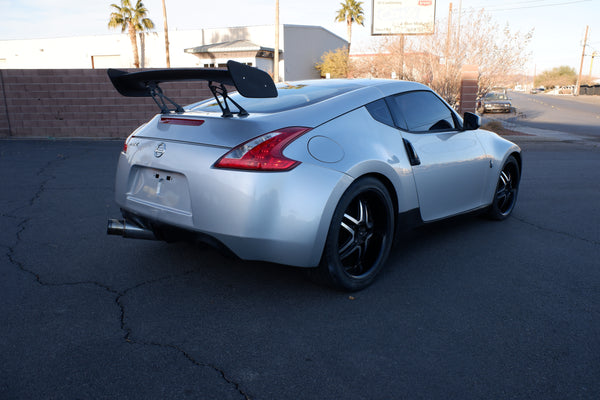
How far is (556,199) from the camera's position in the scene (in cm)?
659

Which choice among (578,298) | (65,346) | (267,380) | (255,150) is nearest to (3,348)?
(65,346)

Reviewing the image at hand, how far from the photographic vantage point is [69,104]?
1396cm

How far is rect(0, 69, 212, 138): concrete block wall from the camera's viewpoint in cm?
1376

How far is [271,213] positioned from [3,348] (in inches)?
63.2

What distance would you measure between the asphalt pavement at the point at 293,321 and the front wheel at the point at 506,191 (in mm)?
268

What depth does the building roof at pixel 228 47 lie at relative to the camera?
3472 centimetres

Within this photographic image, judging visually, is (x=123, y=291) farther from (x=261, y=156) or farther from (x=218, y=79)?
(x=218, y=79)

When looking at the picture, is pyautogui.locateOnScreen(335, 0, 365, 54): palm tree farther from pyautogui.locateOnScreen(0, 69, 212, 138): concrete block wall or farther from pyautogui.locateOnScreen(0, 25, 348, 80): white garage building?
pyautogui.locateOnScreen(0, 69, 212, 138): concrete block wall

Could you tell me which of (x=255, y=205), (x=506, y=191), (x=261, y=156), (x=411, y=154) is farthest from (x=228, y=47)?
(x=255, y=205)

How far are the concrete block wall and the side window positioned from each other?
10449 millimetres

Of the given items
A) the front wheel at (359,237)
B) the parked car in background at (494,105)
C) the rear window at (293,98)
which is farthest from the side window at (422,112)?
the parked car in background at (494,105)

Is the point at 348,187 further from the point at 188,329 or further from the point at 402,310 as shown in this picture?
the point at 188,329

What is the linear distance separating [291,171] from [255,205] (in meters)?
0.29

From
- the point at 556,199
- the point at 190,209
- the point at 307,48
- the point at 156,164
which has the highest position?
the point at 307,48
